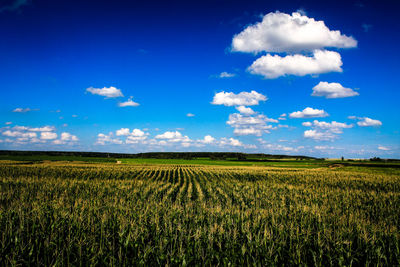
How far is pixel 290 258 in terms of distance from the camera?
634cm

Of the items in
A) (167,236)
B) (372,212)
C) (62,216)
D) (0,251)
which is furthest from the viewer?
(372,212)

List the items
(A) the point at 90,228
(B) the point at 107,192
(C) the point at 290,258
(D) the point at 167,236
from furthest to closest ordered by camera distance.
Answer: (B) the point at 107,192, (A) the point at 90,228, (D) the point at 167,236, (C) the point at 290,258

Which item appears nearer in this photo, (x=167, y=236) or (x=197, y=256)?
(x=197, y=256)

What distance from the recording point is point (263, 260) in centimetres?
606

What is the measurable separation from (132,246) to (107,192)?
1519 centimetres

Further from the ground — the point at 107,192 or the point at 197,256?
the point at 197,256

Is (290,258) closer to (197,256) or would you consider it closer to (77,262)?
(197,256)

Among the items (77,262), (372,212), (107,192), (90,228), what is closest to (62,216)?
(90,228)

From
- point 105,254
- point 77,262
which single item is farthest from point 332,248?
point 77,262

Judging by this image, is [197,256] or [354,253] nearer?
[197,256]

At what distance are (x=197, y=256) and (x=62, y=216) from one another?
17.9ft

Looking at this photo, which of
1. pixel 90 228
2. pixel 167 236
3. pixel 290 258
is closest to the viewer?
pixel 290 258

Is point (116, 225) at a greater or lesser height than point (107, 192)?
Result: greater

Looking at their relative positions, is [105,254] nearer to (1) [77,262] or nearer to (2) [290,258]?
(1) [77,262]
